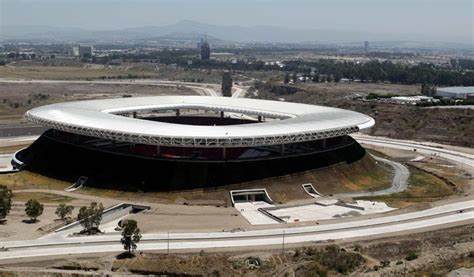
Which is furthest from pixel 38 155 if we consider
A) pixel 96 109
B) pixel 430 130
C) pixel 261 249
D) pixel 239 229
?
pixel 430 130

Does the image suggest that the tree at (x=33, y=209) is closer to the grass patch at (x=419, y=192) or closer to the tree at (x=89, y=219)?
the tree at (x=89, y=219)

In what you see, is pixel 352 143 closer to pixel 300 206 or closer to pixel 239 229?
pixel 300 206

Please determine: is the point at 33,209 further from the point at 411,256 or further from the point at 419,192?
the point at 419,192

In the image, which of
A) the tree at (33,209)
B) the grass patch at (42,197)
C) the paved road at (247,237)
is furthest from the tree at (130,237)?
the grass patch at (42,197)

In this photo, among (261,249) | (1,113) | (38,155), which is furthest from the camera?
(1,113)

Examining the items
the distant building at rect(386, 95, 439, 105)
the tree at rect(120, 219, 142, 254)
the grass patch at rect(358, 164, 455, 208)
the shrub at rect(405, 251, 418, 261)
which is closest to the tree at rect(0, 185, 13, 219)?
the tree at rect(120, 219, 142, 254)
